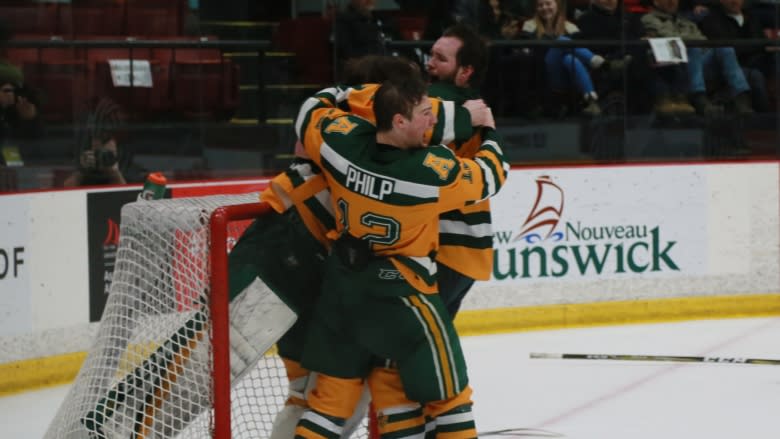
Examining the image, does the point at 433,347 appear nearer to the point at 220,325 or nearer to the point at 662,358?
the point at 220,325

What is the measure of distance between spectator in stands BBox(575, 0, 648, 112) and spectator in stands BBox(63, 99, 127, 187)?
240cm

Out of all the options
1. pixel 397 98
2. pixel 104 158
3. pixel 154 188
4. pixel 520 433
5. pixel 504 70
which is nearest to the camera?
pixel 397 98

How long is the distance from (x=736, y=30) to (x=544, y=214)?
1.60 metres

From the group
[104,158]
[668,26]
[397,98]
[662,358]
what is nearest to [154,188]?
[397,98]

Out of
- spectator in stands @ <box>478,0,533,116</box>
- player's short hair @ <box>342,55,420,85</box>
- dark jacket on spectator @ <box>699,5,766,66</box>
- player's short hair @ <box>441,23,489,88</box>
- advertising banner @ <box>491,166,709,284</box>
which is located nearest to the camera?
player's short hair @ <box>342,55,420,85</box>

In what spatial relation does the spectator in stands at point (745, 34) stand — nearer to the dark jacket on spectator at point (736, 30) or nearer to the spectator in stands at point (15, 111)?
the dark jacket on spectator at point (736, 30)

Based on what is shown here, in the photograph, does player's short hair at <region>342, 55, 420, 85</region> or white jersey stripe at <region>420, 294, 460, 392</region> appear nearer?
white jersey stripe at <region>420, 294, 460, 392</region>

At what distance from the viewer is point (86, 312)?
5.07 meters

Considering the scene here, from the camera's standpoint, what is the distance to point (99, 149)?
5418 mm

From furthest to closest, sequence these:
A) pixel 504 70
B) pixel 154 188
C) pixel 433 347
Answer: pixel 504 70 → pixel 154 188 → pixel 433 347

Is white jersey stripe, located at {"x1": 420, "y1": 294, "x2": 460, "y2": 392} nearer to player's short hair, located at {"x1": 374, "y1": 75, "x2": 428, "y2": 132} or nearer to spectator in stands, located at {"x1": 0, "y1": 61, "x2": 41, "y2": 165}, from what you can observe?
player's short hair, located at {"x1": 374, "y1": 75, "x2": 428, "y2": 132}

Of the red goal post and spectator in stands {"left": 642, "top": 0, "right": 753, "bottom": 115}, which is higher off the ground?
spectator in stands {"left": 642, "top": 0, "right": 753, "bottom": 115}

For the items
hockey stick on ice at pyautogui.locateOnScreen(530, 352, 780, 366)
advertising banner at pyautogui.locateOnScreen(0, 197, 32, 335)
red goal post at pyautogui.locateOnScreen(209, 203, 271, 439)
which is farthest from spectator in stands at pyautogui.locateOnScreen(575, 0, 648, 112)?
red goal post at pyautogui.locateOnScreen(209, 203, 271, 439)

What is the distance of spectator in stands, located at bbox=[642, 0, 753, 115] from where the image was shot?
262 inches
